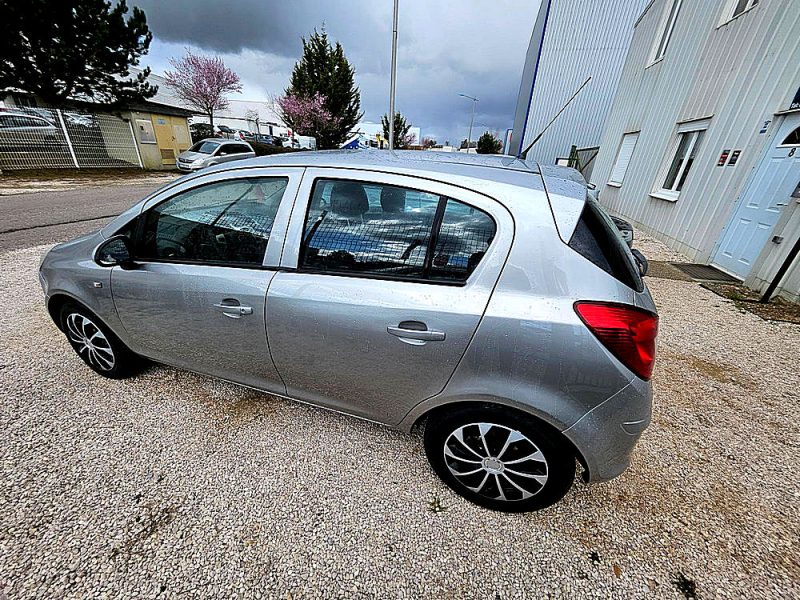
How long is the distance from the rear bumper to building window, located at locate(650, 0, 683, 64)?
35.5ft

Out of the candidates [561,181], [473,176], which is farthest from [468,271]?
[561,181]

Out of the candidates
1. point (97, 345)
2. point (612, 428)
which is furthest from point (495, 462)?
point (97, 345)

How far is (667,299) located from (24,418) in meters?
6.32

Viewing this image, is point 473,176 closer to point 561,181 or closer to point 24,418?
point 561,181

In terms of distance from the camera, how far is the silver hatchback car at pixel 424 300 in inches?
52.5

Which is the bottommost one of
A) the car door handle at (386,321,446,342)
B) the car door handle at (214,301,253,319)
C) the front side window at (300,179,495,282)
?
the car door handle at (214,301,253,319)

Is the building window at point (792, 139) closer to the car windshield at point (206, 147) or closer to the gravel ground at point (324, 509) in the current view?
the gravel ground at point (324, 509)

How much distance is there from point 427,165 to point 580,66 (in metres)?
20.0

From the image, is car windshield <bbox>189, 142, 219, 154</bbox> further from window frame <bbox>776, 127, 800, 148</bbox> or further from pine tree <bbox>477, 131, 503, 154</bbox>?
pine tree <bbox>477, 131, 503, 154</bbox>

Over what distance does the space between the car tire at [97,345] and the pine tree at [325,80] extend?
1187 inches

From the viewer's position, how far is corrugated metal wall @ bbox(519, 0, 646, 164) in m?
15.3

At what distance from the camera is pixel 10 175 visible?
12.6 metres

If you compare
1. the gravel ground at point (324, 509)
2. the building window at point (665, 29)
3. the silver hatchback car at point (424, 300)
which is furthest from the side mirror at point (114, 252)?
the building window at point (665, 29)

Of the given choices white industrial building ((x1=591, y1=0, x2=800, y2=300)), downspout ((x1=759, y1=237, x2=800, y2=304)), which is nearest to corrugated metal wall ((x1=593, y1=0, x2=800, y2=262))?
white industrial building ((x1=591, y1=0, x2=800, y2=300))
